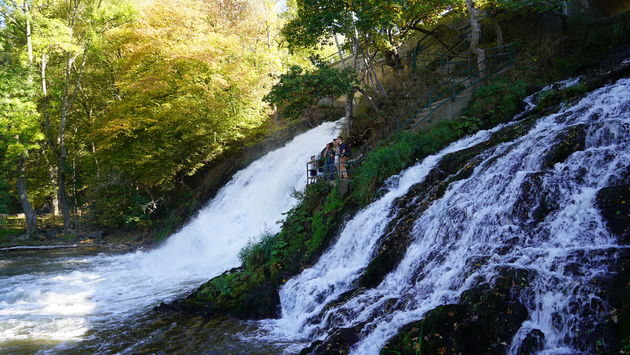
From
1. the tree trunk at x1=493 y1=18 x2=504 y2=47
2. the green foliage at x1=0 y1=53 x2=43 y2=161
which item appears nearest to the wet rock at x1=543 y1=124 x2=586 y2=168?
the tree trunk at x1=493 y1=18 x2=504 y2=47

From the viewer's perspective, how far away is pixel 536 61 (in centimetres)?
1257

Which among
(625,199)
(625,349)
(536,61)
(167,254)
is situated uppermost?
(536,61)

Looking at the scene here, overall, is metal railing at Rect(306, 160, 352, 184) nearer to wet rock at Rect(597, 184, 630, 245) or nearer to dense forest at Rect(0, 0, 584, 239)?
dense forest at Rect(0, 0, 584, 239)

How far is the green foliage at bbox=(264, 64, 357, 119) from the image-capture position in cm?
1279

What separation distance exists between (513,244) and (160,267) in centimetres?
1163

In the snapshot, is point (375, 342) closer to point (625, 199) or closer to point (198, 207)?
point (625, 199)

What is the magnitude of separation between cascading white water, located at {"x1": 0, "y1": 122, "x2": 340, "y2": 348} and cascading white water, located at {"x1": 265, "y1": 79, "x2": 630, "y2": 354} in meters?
4.28

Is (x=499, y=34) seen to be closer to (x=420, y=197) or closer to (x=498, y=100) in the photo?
(x=498, y=100)

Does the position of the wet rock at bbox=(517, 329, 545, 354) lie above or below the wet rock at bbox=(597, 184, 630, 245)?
below

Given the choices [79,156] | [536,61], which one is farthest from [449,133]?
[79,156]

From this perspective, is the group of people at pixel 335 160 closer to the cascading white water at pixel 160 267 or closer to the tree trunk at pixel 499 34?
the cascading white water at pixel 160 267

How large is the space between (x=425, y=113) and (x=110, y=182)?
16.3 m

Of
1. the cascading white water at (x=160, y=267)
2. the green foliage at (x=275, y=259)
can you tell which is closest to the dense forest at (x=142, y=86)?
the cascading white water at (x=160, y=267)

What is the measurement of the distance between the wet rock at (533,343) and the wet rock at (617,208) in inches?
59.9
